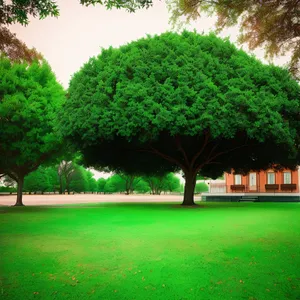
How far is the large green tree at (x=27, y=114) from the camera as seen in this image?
68.2 feet

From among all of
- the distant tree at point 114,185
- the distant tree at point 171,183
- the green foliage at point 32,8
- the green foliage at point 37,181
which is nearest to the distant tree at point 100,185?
the distant tree at point 114,185

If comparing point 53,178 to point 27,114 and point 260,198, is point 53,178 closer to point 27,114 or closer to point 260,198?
point 260,198

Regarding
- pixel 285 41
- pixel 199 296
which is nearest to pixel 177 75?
pixel 285 41

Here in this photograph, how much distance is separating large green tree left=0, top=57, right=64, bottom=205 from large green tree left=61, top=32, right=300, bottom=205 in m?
2.87

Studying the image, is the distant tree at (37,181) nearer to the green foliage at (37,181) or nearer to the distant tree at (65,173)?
the green foliage at (37,181)

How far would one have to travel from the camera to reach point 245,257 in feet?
19.2

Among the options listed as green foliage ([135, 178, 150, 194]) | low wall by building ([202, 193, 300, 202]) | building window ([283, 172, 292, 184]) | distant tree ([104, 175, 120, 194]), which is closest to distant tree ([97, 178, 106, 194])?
distant tree ([104, 175, 120, 194])

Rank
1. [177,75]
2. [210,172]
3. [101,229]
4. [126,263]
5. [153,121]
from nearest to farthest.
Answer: [126,263]
[101,229]
[153,121]
[177,75]
[210,172]

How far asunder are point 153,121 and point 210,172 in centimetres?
1369

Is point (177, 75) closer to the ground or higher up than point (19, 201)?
higher up

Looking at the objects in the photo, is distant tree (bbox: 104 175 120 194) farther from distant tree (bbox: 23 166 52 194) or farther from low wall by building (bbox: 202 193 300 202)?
low wall by building (bbox: 202 193 300 202)

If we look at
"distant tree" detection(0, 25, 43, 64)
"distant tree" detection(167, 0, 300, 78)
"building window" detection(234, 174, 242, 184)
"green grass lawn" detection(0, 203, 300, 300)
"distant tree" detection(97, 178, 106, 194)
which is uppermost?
"distant tree" detection(167, 0, 300, 78)

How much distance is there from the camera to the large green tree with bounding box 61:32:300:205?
678 inches

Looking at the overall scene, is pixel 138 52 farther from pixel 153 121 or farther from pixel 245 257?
pixel 245 257
